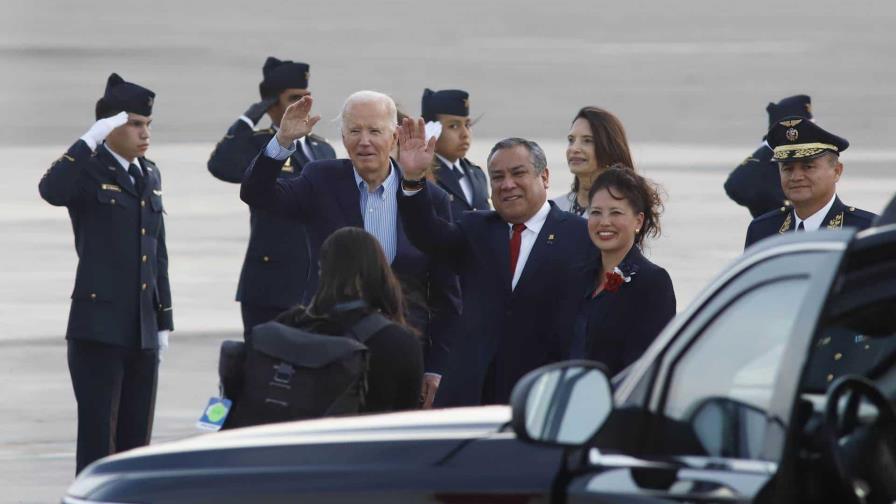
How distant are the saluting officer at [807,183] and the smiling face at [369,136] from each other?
133 centimetres

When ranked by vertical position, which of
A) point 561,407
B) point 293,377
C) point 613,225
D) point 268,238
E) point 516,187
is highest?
point 516,187

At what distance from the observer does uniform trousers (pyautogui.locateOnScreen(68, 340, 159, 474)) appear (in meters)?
7.63

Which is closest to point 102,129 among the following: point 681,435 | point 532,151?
point 532,151

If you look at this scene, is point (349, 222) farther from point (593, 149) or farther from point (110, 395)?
point (593, 149)

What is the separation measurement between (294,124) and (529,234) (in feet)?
3.16

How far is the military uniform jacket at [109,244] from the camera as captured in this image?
7637 mm

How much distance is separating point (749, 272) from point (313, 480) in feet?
2.86

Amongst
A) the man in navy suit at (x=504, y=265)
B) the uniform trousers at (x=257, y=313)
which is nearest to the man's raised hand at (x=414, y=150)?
the man in navy suit at (x=504, y=265)

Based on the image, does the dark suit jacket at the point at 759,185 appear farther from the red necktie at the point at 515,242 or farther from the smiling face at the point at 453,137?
the red necktie at the point at 515,242

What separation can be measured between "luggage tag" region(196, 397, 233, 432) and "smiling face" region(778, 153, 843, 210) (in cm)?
246

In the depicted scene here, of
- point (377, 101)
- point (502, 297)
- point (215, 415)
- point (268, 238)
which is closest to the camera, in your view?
point (215, 415)

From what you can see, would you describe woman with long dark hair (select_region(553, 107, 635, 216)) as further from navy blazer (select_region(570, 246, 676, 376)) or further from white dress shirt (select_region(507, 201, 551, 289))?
navy blazer (select_region(570, 246, 676, 376))

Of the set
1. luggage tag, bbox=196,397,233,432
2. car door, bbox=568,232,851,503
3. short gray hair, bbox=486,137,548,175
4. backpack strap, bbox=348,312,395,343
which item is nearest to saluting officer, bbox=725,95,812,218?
short gray hair, bbox=486,137,548,175

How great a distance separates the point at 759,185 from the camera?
913 centimetres
